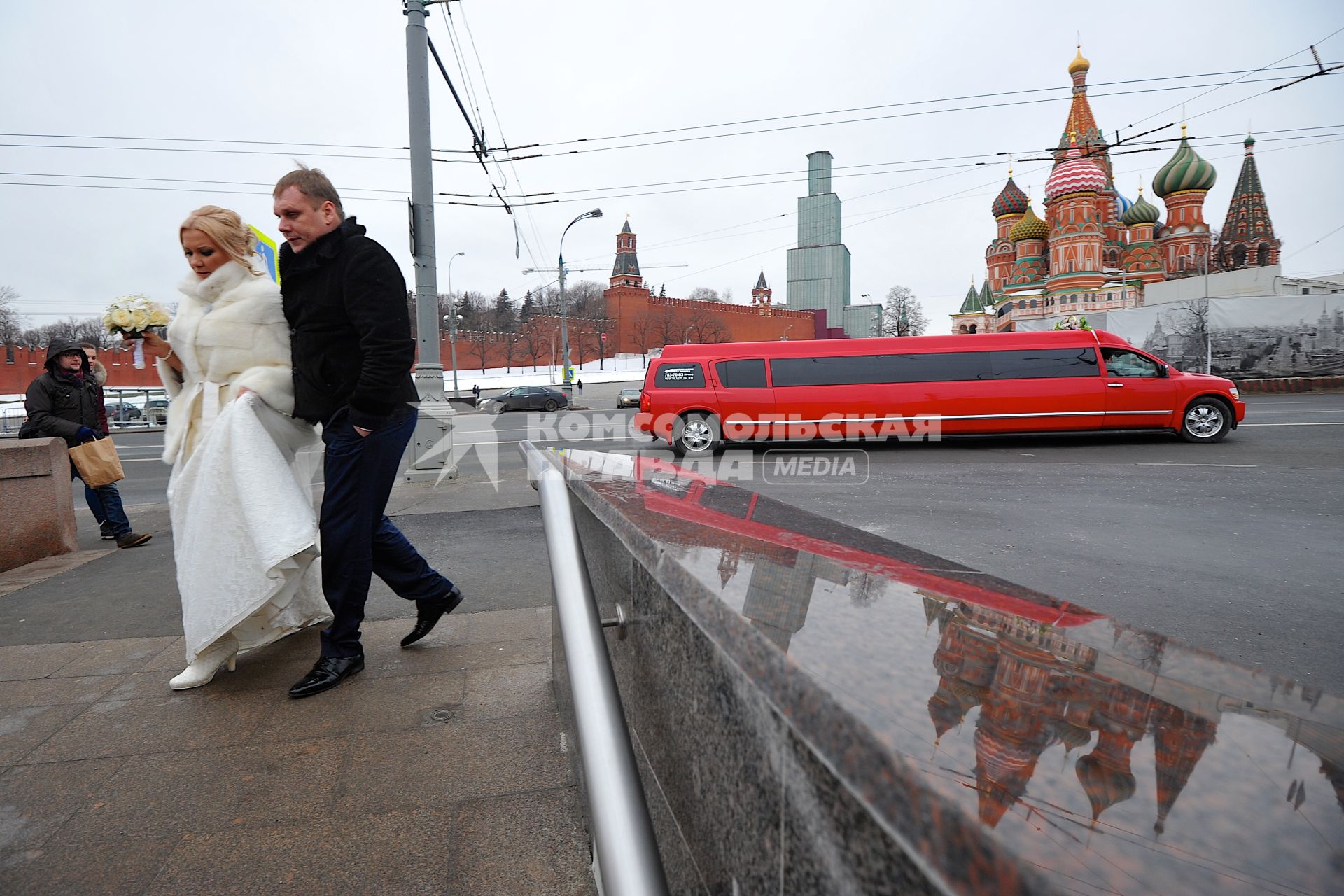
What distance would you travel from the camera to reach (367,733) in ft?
7.75

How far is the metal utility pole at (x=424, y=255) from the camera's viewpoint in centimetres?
923

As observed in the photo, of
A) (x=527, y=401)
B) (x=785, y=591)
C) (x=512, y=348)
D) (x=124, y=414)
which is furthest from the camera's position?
(x=512, y=348)

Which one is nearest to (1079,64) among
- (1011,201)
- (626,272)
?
(1011,201)

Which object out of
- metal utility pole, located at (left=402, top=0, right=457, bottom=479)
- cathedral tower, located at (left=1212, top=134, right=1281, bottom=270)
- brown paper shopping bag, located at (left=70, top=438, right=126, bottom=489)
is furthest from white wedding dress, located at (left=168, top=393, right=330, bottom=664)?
cathedral tower, located at (left=1212, top=134, right=1281, bottom=270)

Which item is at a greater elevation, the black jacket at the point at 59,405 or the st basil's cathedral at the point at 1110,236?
the st basil's cathedral at the point at 1110,236

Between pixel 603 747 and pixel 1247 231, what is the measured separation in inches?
2882

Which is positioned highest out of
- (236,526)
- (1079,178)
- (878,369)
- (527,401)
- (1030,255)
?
(1079,178)

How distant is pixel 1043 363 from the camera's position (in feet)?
42.0

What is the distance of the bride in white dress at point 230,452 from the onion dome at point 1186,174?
6673 centimetres

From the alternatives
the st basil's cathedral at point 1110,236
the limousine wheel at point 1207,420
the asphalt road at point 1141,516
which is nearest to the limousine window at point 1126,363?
the limousine wheel at point 1207,420

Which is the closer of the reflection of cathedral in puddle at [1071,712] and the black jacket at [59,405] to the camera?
the reflection of cathedral in puddle at [1071,712]

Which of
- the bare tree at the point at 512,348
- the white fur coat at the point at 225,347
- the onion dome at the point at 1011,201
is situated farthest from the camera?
the bare tree at the point at 512,348

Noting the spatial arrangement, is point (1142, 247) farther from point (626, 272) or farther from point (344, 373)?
point (344, 373)

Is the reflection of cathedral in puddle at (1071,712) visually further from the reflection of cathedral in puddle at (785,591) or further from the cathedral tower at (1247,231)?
the cathedral tower at (1247,231)
